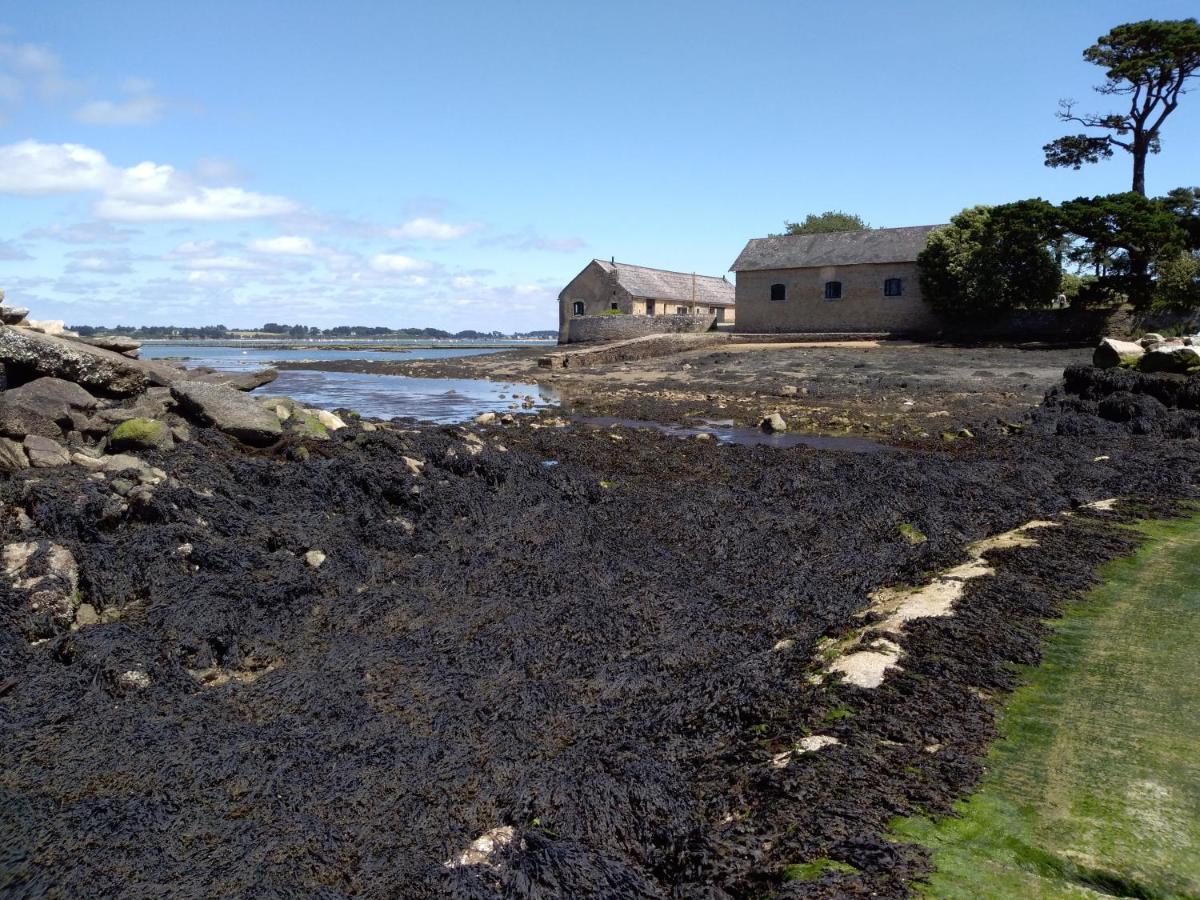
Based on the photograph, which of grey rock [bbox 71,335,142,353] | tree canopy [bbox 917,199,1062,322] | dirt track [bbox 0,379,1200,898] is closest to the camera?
dirt track [bbox 0,379,1200,898]

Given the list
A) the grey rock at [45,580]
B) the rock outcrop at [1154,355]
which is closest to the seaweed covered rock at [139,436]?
the grey rock at [45,580]

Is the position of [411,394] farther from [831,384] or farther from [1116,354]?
[1116,354]

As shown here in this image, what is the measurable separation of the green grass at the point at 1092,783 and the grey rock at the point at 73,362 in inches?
427

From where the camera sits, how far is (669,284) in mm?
64062

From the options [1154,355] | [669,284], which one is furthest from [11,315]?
[669,284]

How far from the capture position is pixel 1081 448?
13.6 metres

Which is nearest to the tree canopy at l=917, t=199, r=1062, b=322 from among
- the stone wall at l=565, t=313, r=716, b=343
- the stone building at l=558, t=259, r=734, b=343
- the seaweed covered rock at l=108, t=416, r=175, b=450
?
the stone wall at l=565, t=313, r=716, b=343

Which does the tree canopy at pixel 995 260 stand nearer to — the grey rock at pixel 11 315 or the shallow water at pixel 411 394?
the shallow water at pixel 411 394

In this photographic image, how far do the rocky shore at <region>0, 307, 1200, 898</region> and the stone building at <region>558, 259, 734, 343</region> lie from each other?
4201cm

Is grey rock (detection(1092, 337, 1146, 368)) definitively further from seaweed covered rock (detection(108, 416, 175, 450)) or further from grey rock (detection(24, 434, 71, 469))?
grey rock (detection(24, 434, 71, 469))

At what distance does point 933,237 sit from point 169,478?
136 feet

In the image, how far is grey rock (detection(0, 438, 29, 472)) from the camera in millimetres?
7938

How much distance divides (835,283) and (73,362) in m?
Answer: 42.7

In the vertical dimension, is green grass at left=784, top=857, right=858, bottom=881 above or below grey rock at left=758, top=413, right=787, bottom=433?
below
